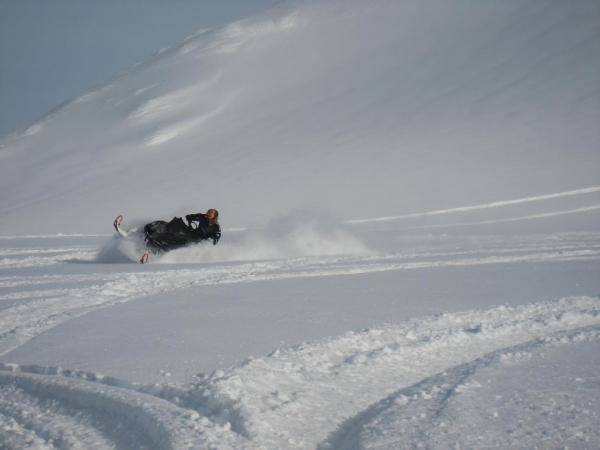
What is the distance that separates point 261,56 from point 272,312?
55.7 m

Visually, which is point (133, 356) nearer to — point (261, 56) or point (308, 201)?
point (308, 201)

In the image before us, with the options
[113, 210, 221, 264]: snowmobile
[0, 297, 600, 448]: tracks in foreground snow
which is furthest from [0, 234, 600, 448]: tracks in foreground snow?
[113, 210, 221, 264]: snowmobile

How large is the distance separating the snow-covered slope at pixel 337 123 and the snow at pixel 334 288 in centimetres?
26

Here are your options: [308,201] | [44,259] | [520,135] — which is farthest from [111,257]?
[520,135]

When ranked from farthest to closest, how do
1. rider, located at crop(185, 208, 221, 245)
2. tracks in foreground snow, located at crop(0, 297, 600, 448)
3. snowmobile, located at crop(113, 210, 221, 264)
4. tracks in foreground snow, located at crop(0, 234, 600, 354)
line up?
snowmobile, located at crop(113, 210, 221, 264) < rider, located at crop(185, 208, 221, 245) < tracks in foreground snow, located at crop(0, 234, 600, 354) < tracks in foreground snow, located at crop(0, 297, 600, 448)

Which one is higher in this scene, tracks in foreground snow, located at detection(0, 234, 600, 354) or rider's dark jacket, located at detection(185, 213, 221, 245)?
rider's dark jacket, located at detection(185, 213, 221, 245)

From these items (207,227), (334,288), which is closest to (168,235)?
(207,227)

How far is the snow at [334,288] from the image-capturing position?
4230mm

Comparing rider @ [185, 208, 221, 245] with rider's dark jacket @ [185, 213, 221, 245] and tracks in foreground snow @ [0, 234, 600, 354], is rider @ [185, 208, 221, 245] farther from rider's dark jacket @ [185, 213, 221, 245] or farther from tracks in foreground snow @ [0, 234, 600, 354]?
tracks in foreground snow @ [0, 234, 600, 354]

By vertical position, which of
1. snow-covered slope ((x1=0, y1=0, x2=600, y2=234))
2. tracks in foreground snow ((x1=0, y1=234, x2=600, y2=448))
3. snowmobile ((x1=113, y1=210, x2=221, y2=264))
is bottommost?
tracks in foreground snow ((x1=0, y1=234, x2=600, y2=448))

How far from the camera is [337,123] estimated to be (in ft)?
149

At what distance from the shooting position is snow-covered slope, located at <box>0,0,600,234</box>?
3138 cm

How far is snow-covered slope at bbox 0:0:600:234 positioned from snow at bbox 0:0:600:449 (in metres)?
0.26

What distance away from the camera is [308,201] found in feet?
99.2
